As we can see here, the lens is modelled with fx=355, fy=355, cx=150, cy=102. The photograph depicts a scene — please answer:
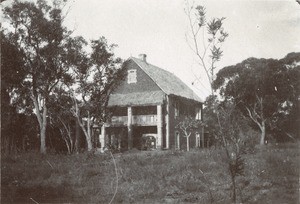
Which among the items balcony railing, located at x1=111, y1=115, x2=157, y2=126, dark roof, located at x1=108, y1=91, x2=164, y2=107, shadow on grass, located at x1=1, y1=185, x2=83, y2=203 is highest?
dark roof, located at x1=108, y1=91, x2=164, y2=107

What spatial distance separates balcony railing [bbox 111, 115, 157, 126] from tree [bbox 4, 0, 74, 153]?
8847 millimetres

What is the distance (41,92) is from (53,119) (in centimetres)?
325

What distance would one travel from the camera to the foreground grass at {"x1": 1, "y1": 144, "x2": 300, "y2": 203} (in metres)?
11.4

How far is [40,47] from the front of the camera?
1146 inches

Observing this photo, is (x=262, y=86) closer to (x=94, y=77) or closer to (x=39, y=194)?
(x=94, y=77)

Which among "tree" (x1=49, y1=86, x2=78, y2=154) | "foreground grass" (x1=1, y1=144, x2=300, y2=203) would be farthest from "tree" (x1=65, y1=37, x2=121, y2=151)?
"foreground grass" (x1=1, y1=144, x2=300, y2=203)

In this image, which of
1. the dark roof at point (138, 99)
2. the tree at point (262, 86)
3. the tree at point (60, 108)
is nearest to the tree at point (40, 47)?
the tree at point (60, 108)

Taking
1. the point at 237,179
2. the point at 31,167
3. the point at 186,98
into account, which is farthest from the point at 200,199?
the point at 186,98

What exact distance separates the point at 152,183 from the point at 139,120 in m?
22.8

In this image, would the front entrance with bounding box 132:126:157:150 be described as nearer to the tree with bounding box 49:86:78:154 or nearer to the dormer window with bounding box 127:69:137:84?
the dormer window with bounding box 127:69:137:84

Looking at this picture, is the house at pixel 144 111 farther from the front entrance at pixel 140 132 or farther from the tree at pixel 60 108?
the tree at pixel 60 108

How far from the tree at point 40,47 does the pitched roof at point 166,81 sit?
1058cm

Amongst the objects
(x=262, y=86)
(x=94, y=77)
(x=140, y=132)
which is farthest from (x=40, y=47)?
(x=262, y=86)

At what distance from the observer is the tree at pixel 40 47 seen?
90.3 ft
